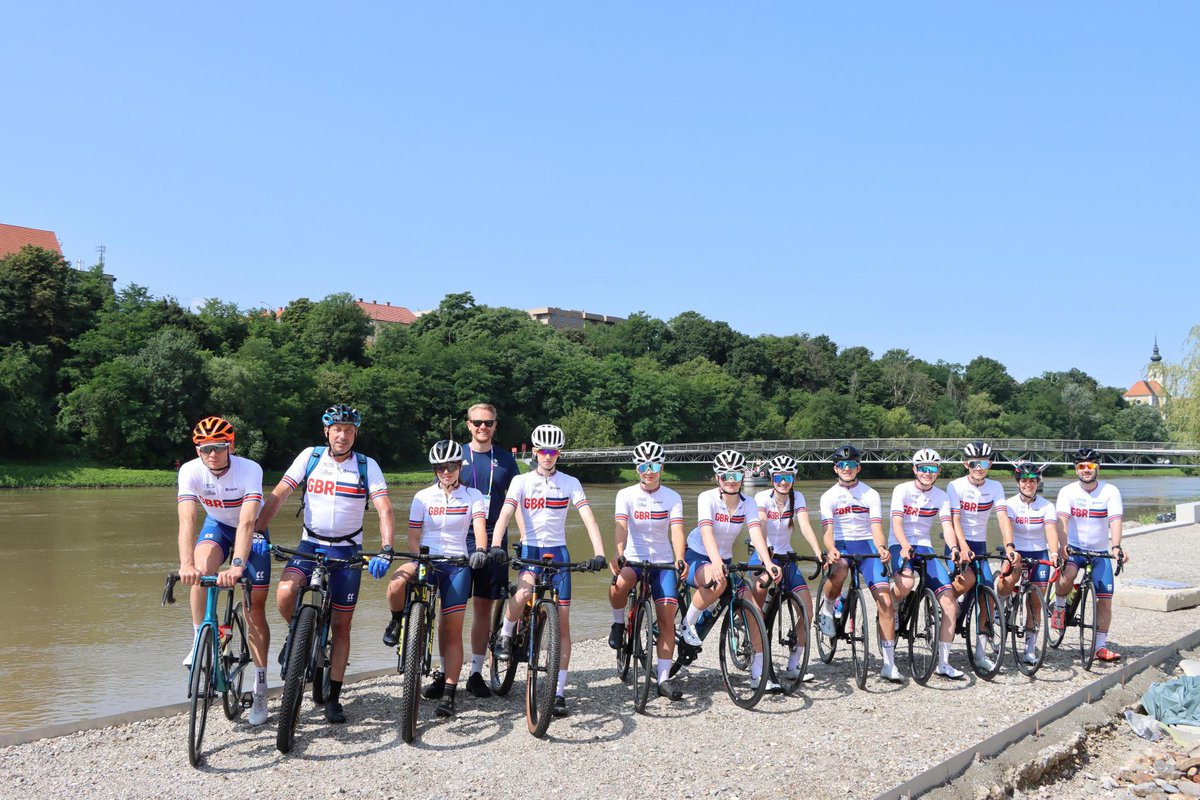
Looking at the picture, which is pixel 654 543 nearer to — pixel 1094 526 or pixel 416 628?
pixel 416 628

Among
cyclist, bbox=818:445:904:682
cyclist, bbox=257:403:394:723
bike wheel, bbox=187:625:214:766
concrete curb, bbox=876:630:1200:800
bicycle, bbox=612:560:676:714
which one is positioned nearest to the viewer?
concrete curb, bbox=876:630:1200:800

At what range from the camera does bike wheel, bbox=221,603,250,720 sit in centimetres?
585

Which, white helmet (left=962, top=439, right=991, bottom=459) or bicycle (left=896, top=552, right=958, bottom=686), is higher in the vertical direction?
white helmet (left=962, top=439, right=991, bottom=459)

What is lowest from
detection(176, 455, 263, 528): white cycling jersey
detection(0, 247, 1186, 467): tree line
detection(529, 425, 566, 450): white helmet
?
detection(176, 455, 263, 528): white cycling jersey

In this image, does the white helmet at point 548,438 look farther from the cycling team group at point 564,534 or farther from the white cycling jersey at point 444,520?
the white cycling jersey at point 444,520

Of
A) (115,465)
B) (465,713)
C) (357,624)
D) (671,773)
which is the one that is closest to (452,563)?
(465,713)

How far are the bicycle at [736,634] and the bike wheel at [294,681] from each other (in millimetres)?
2860

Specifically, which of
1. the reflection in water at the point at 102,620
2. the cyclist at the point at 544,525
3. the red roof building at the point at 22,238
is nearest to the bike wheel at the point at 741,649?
the cyclist at the point at 544,525

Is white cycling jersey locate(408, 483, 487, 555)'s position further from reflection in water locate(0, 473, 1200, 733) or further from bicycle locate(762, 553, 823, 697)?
reflection in water locate(0, 473, 1200, 733)

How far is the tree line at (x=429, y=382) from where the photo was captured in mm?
54000

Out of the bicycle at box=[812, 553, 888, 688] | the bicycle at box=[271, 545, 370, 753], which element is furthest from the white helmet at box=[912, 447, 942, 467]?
the bicycle at box=[271, 545, 370, 753]

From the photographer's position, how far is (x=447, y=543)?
21.1ft

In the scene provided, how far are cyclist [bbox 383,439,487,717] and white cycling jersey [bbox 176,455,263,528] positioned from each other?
3.60 feet

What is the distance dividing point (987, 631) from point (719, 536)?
2.58 metres
